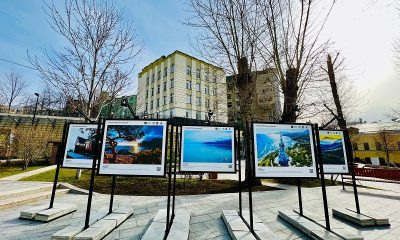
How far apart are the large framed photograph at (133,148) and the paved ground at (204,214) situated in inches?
43.3

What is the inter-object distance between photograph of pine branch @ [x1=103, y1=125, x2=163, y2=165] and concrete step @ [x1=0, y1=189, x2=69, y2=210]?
3619mm

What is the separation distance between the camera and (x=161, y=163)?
372 centimetres

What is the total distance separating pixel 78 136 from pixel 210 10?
8524 millimetres

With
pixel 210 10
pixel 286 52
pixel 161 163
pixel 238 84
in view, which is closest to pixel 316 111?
pixel 286 52

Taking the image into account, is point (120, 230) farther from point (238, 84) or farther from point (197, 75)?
point (197, 75)

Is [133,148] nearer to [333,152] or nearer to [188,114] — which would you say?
[333,152]

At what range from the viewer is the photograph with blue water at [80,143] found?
4.82 m

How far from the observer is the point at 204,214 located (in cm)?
470

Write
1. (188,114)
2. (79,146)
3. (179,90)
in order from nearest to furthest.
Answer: (79,146) → (179,90) → (188,114)

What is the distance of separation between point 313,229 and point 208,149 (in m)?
2.23

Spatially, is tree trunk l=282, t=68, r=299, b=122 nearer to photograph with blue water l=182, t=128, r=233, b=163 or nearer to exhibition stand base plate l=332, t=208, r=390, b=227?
exhibition stand base plate l=332, t=208, r=390, b=227

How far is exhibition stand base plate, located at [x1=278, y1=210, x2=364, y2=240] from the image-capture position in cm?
313

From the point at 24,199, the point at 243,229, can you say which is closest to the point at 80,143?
the point at 24,199

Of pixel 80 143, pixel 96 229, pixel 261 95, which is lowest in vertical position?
pixel 96 229
